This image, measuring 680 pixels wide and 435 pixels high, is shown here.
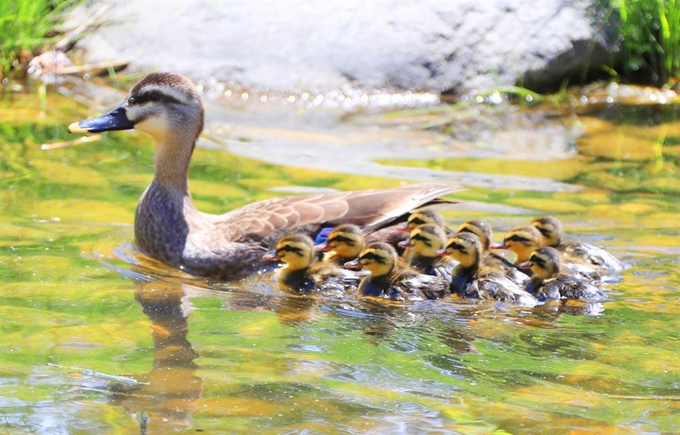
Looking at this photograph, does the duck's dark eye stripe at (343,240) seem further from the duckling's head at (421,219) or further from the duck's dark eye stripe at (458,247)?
the duck's dark eye stripe at (458,247)

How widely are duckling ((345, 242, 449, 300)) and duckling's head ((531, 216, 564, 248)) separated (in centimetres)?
78

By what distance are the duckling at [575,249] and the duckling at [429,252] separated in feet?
1.85

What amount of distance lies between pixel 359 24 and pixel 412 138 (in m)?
1.72

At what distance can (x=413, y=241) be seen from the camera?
5852 millimetres

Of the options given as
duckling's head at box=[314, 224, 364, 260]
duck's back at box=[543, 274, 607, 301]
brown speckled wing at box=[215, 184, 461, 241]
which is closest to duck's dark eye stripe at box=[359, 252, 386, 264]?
duckling's head at box=[314, 224, 364, 260]

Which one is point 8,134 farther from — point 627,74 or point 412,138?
point 627,74

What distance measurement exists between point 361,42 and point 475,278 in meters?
4.61

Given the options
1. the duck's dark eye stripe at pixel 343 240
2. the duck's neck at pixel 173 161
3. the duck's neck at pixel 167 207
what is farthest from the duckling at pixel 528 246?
the duck's neck at pixel 173 161

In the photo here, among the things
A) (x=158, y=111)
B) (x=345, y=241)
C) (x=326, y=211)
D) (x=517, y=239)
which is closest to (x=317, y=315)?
(x=345, y=241)

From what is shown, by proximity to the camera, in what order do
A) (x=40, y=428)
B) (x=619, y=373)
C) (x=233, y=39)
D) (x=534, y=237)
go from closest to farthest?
(x=40, y=428)
(x=619, y=373)
(x=534, y=237)
(x=233, y=39)

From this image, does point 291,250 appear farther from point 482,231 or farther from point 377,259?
point 482,231

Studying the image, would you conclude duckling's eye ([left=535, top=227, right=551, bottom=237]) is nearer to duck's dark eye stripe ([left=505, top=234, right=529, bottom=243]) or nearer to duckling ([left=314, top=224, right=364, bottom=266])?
duck's dark eye stripe ([left=505, top=234, right=529, bottom=243])

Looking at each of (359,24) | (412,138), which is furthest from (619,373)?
(359,24)

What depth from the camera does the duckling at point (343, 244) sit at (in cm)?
582
